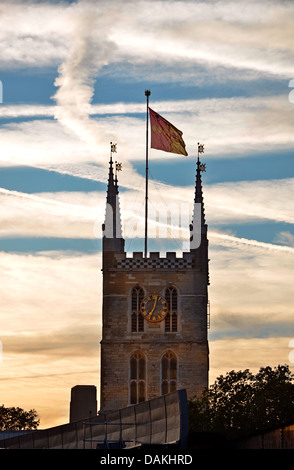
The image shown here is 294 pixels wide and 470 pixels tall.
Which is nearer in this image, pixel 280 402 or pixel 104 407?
pixel 280 402

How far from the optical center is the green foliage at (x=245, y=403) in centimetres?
9188

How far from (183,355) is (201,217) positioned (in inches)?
490

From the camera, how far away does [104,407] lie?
338 feet

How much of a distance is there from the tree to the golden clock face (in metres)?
30.7

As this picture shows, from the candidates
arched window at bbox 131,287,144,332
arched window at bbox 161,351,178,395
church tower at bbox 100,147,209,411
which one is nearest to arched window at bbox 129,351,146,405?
church tower at bbox 100,147,209,411

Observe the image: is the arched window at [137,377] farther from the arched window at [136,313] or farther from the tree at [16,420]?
the tree at [16,420]

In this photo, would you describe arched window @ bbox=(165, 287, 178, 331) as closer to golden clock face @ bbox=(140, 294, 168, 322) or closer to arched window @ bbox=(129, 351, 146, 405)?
golden clock face @ bbox=(140, 294, 168, 322)

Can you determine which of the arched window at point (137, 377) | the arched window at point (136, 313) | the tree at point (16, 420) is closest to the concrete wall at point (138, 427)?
the arched window at point (137, 377)

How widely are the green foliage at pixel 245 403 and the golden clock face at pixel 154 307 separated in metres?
8.84

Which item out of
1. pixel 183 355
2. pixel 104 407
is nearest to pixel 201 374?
pixel 183 355

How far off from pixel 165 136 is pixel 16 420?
148 feet
